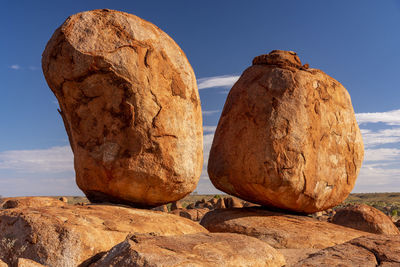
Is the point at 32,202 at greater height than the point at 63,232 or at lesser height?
greater

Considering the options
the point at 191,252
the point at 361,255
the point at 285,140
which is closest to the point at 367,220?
the point at 285,140

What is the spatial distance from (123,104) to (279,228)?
11.1ft

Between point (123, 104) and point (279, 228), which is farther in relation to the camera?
point (279, 228)

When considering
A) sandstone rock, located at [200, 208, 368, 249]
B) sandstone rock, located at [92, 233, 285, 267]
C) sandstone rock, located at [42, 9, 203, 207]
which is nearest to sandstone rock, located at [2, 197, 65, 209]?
sandstone rock, located at [42, 9, 203, 207]

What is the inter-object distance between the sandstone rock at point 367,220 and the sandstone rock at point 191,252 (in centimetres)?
599

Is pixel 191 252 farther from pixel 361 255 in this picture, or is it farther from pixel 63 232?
pixel 361 255

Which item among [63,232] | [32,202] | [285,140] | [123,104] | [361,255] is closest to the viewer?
[361,255]

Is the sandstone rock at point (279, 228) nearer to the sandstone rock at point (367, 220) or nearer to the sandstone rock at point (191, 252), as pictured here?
the sandstone rock at point (367, 220)

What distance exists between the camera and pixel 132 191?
5484 mm

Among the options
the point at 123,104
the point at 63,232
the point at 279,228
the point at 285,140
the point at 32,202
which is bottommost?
the point at 279,228

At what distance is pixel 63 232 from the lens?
417cm

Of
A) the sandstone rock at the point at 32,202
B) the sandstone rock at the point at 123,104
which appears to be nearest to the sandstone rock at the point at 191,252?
the sandstone rock at the point at 123,104

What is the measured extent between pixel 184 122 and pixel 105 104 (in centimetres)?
104

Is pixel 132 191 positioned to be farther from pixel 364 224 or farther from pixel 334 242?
pixel 364 224
